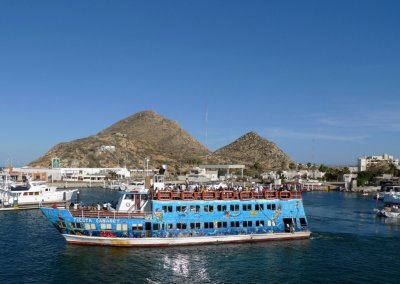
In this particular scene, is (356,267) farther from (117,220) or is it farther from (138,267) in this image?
(117,220)

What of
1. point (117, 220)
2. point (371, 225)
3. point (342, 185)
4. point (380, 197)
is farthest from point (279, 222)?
point (342, 185)

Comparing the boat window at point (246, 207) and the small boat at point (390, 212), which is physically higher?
the boat window at point (246, 207)

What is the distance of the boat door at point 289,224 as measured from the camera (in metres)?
56.3

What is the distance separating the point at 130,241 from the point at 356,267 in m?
25.2

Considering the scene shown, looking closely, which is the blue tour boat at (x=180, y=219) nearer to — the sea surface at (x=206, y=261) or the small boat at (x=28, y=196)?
the sea surface at (x=206, y=261)

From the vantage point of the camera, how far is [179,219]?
51.7m

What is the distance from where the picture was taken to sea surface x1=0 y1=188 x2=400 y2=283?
41250 mm

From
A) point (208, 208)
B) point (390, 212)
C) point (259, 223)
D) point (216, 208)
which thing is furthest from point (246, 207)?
point (390, 212)

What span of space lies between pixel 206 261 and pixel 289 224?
15267 millimetres

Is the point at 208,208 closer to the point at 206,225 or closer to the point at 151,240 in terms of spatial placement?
the point at 206,225

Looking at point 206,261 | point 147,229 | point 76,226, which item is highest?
point 76,226

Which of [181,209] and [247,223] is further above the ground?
[181,209]

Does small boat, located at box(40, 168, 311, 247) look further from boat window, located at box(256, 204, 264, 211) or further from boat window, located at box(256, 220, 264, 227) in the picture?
boat window, located at box(256, 220, 264, 227)

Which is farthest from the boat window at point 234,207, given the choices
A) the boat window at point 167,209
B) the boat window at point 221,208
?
the boat window at point 167,209
